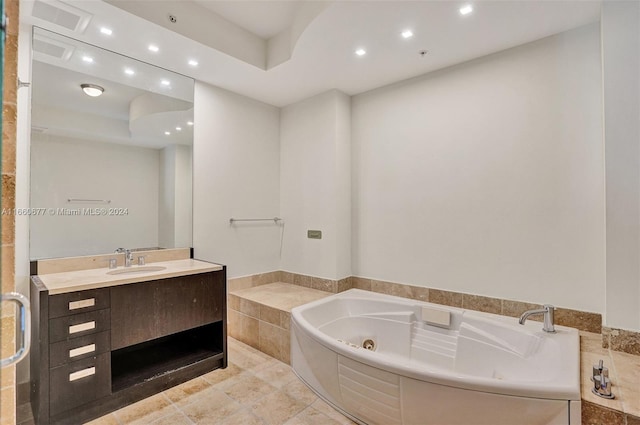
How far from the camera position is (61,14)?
2006mm

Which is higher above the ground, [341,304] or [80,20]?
[80,20]

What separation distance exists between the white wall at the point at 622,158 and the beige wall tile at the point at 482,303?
683mm

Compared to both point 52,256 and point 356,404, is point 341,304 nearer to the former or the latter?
point 356,404

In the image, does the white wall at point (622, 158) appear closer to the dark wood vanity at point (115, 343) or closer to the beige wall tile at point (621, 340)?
the beige wall tile at point (621, 340)

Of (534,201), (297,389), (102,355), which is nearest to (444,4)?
(534,201)

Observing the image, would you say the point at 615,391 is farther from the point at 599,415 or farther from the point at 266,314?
the point at 266,314

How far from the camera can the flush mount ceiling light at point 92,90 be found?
7.83 ft

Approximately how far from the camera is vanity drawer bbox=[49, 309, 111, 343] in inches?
70.6

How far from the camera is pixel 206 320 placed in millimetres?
2457

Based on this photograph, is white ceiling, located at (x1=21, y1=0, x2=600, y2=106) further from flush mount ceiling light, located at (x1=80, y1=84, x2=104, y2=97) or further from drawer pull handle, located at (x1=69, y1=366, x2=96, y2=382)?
drawer pull handle, located at (x1=69, y1=366, x2=96, y2=382)

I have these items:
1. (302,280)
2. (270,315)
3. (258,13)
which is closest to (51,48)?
(258,13)

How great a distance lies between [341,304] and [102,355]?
1.75 m

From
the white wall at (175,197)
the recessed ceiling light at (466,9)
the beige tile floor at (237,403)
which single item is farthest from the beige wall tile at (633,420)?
the white wall at (175,197)

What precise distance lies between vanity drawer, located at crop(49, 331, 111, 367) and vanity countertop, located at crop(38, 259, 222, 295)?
0.29m
